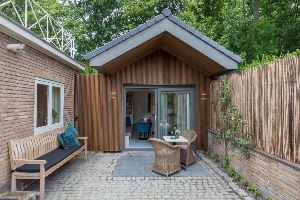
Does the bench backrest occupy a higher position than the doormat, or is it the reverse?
the bench backrest

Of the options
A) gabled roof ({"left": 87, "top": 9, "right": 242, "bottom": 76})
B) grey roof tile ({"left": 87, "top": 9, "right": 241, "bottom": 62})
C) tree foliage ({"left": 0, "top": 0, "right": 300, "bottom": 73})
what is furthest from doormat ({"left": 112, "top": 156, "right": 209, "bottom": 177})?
tree foliage ({"left": 0, "top": 0, "right": 300, "bottom": 73})

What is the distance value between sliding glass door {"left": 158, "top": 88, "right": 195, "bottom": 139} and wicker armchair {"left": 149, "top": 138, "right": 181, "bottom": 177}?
213cm

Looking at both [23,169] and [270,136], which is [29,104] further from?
[270,136]

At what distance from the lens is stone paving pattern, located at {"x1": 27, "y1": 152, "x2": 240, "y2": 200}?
3.56 meters

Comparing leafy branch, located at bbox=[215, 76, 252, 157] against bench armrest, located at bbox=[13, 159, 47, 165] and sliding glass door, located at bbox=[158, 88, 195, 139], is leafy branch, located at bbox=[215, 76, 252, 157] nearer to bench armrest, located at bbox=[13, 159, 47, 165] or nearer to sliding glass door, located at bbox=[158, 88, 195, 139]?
sliding glass door, located at bbox=[158, 88, 195, 139]

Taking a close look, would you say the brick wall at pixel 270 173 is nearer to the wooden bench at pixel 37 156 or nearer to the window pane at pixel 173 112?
the window pane at pixel 173 112

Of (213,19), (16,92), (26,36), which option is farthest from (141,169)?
(213,19)

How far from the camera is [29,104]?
3.99m

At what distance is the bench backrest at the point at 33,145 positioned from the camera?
3.47m

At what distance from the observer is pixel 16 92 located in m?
3.61

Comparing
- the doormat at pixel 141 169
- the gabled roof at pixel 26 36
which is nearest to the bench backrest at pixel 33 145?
the doormat at pixel 141 169

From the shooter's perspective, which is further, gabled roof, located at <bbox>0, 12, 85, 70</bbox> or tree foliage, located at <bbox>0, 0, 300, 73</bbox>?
tree foliage, located at <bbox>0, 0, 300, 73</bbox>

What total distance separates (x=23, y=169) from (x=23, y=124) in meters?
0.89

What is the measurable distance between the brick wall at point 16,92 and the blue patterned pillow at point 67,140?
36.4 inches
